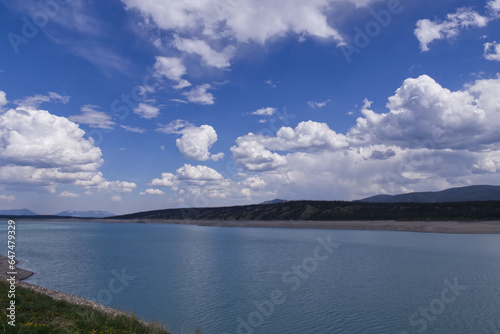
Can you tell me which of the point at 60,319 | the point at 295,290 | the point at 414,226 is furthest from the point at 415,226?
the point at 60,319

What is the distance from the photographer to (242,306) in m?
28.3

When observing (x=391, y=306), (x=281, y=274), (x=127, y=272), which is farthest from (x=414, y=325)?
(x=127, y=272)

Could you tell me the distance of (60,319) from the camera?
15.3 metres

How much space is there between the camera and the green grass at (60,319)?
1341 centimetres

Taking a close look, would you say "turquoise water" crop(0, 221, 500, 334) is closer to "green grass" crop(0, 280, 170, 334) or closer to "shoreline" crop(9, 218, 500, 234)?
"green grass" crop(0, 280, 170, 334)

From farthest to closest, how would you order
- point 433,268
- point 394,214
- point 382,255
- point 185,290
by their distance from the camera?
point 394,214 → point 382,255 → point 433,268 → point 185,290

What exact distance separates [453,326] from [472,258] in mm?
40782

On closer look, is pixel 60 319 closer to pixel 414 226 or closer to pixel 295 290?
pixel 295 290

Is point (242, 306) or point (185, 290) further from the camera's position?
point (185, 290)

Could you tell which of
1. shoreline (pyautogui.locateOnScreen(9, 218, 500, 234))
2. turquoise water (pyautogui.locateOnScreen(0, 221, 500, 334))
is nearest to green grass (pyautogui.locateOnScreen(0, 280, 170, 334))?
turquoise water (pyautogui.locateOnScreen(0, 221, 500, 334))

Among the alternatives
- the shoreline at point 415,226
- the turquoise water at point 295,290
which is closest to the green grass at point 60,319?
the turquoise water at point 295,290

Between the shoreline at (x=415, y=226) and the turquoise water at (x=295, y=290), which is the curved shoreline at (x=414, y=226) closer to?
the shoreline at (x=415, y=226)

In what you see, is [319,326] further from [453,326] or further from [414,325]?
[453,326]

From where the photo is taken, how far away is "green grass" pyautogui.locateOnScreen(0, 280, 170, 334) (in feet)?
44.0
